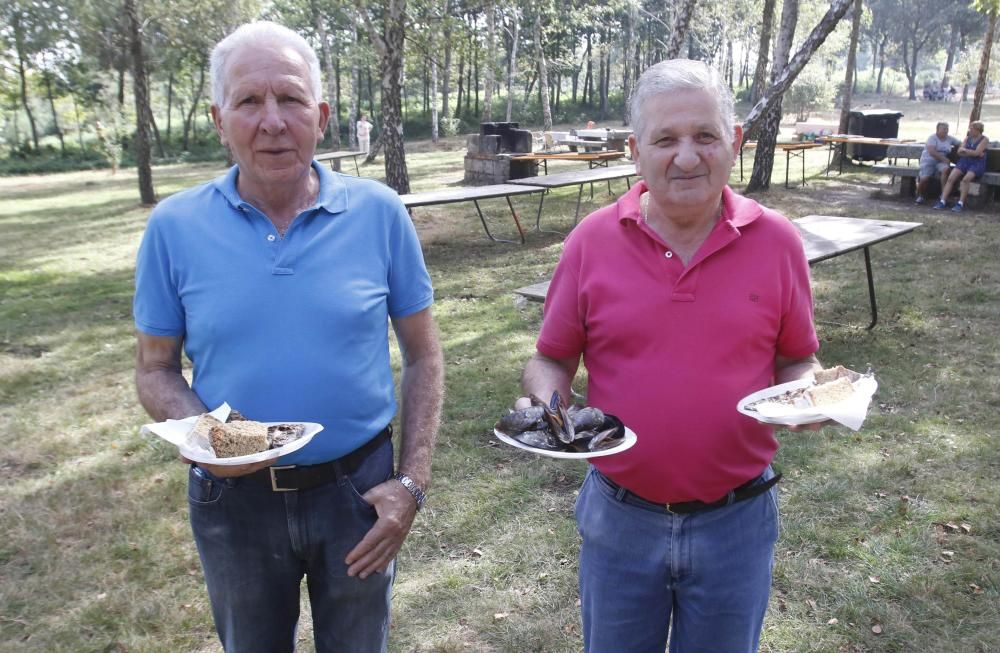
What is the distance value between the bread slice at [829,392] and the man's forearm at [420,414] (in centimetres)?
92

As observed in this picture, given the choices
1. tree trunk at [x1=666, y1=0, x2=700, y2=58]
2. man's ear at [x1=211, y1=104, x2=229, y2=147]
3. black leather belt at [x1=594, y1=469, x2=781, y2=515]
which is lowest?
black leather belt at [x1=594, y1=469, x2=781, y2=515]

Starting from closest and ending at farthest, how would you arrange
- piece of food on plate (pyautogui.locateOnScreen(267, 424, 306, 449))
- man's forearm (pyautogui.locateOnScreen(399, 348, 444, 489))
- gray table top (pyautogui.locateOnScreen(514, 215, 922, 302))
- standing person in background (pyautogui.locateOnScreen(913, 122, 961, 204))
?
piece of food on plate (pyautogui.locateOnScreen(267, 424, 306, 449)) → man's forearm (pyautogui.locateOnScreen(399, 348, 444, 489)) → gray table top (pyautogui.locateOnScreen(514, 215, 922, 302)) → standing person in background (pyautogui.locateOnScreen(913, 122, 961, 204))

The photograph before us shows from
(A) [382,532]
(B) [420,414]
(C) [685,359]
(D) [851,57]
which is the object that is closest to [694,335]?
(C) [685,359]

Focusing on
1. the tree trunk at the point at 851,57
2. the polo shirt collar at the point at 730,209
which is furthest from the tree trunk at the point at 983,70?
the polo shirt collar at the point at 730,209

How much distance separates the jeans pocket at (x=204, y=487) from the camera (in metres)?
Result: 1.78

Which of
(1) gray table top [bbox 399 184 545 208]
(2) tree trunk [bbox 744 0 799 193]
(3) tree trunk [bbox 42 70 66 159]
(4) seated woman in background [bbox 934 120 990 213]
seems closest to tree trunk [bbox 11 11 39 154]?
(3) tree trunk [bbox 42 70 66 159]

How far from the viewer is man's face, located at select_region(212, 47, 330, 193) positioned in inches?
68.0

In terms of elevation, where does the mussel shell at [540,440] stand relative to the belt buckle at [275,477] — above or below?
above

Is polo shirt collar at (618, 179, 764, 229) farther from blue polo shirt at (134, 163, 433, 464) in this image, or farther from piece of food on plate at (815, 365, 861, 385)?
blue polo shirt at (134, 163, 433, 464)

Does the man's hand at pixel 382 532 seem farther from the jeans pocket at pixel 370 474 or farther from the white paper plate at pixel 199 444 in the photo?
the white paper plate at pixel 199 444

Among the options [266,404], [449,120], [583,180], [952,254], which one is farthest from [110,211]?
[449,120]

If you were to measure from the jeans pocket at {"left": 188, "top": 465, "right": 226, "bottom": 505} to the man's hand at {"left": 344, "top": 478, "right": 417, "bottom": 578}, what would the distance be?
34 centimetres

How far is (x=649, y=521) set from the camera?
1.77 m

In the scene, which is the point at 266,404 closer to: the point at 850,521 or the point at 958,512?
the point at 850,521
